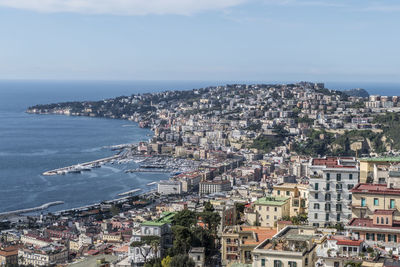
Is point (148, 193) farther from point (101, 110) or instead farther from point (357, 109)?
point (101, 110)

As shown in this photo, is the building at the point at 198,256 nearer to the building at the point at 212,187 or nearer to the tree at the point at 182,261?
the tree at the point at 182,261

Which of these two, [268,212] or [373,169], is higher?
[373,169]

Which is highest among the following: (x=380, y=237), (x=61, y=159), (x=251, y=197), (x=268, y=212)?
(x=380, y=237)

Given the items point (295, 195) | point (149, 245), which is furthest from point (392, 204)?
point (149, 245)

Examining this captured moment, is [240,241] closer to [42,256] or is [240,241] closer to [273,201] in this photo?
[273,201]

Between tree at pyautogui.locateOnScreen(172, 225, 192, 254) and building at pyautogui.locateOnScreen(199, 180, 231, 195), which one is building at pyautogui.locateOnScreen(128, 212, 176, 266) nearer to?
tree at pyautogui.locateOnScreen(172, 225, 192, 254)
